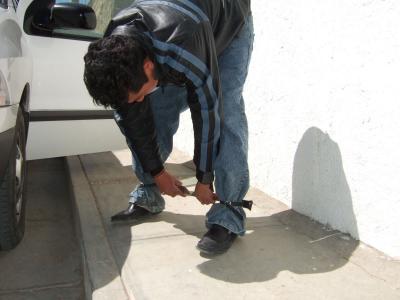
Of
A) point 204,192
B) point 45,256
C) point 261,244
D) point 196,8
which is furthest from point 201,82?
point 45,256

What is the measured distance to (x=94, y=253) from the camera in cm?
241

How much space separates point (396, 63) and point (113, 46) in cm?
121

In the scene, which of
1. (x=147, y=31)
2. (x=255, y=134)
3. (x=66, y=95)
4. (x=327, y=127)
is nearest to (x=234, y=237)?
(x=327, y=127)

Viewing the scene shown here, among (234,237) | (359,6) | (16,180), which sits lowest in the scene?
(234,237)

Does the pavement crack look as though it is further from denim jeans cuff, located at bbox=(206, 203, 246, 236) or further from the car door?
the car door

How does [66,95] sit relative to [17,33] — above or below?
below

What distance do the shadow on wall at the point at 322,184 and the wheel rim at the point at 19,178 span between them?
1.49 m

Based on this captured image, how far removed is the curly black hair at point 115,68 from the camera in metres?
1.72

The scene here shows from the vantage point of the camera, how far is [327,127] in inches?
102

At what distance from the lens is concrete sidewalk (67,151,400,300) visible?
205 cm

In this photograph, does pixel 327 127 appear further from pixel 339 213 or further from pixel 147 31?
pixel 147 31

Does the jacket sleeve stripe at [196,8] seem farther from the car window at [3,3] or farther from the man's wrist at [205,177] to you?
the car window at [3,3]

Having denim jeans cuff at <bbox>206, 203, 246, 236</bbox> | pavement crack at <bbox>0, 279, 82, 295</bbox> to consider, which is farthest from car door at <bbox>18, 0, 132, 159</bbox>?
denim jeans cuff at <bbox>206, 203, 246, 236</bbox>

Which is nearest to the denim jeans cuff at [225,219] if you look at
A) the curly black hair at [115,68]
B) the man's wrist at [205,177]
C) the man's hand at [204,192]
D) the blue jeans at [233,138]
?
the blue jeans at [233,138]
